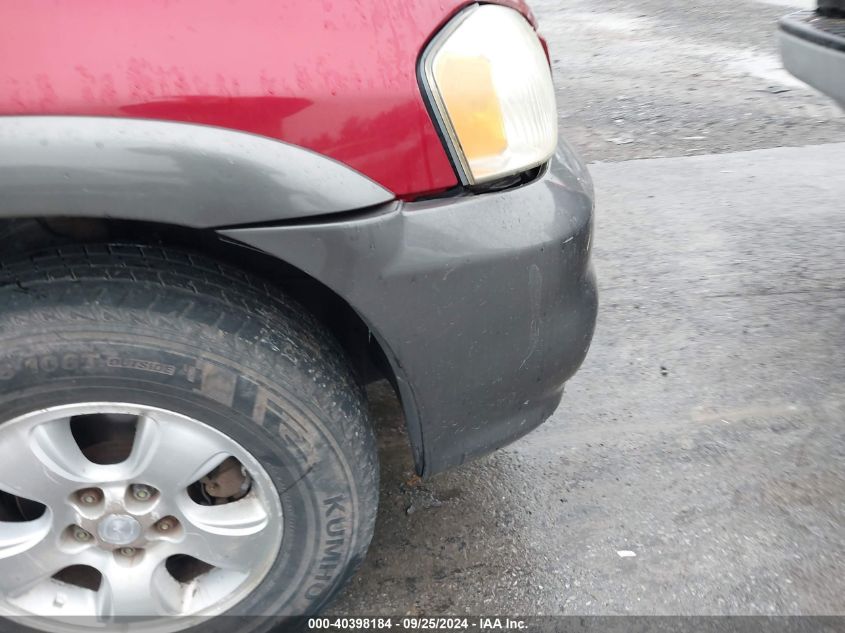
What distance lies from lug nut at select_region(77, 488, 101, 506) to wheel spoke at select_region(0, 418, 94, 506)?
39mm

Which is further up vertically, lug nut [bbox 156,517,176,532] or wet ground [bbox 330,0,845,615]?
lug nut [bbox 156,517,176,532]

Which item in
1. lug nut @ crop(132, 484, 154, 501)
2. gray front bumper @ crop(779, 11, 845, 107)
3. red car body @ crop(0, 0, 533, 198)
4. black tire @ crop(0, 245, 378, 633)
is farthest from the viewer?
gray front bumper @ crop(779, 11, 845, 107)

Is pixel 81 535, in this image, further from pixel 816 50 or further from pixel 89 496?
pixel 816 50

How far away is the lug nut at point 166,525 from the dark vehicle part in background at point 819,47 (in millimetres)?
2328

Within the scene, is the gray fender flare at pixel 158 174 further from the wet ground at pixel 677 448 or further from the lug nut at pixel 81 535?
the wet ground at pixel 677 448

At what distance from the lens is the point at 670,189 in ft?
13.9

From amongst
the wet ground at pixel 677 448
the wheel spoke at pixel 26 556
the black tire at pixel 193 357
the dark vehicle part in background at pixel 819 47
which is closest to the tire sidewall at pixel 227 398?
the black tire at pixel 193 357

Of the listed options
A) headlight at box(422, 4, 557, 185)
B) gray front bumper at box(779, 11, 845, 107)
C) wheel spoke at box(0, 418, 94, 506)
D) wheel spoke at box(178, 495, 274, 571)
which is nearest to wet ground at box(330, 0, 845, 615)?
wheel spoke at box(178, 495, 274, 571)

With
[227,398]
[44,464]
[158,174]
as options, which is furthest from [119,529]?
[158,174]

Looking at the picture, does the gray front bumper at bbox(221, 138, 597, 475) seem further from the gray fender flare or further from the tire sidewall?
the tire sidewall

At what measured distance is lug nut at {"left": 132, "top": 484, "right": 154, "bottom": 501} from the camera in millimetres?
1578

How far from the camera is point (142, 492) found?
1.59 m

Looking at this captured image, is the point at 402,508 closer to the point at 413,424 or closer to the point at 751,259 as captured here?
the point at 413,424

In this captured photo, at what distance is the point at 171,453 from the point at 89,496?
217 mm
